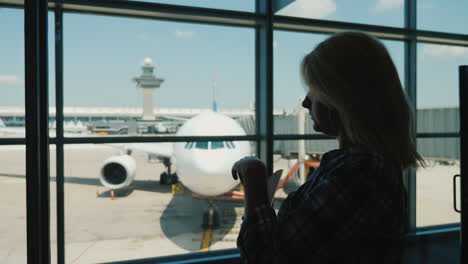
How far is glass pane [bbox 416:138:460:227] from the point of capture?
5.34 m

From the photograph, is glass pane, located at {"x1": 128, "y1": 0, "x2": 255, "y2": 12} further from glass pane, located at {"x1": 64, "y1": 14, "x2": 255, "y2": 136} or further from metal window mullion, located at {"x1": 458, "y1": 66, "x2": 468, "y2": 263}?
metal window mullion, located at {"x1": 458, "y1": 66, "x2": 468, "y2": 263}

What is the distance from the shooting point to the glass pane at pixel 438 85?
449 centimetres

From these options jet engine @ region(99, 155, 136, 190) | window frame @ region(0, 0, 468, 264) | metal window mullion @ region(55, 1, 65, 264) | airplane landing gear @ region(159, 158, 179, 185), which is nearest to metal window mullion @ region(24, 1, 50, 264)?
window frame @ region(0, 0, 468, 264)

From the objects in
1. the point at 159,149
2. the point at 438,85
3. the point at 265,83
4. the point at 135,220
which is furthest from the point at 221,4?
the point at 159,149

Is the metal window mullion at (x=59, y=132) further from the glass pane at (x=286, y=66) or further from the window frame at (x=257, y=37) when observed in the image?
the glass pane at (x=286, y=66)

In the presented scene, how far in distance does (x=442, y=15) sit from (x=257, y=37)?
2.95 meters

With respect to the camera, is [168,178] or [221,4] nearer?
[221,4]

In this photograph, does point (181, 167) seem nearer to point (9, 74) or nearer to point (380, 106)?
point (9, 74)

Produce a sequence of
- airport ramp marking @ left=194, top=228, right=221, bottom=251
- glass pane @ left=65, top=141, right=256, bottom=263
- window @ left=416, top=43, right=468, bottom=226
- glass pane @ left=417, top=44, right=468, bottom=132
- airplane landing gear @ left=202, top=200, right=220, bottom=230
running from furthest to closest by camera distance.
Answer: airplane landing gear @ left=202, top=200, right=220, bottom=230, airport ramp marking @ left=194, top=228, right=221, bottom=251, glass pane @ left=65, top=141, right=256, bottom=263, window @ left=416, top=43, right=468, bottom=226, glass pane @ left=417, top=44, right=468, bottom=132

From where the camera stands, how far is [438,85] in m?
5.29

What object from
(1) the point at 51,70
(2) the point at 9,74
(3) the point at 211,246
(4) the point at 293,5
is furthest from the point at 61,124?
(3) the point at 211,246

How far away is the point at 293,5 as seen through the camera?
3.37 meters

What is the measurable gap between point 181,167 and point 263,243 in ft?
15.5

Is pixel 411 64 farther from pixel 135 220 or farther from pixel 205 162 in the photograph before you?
pixel 135 220
